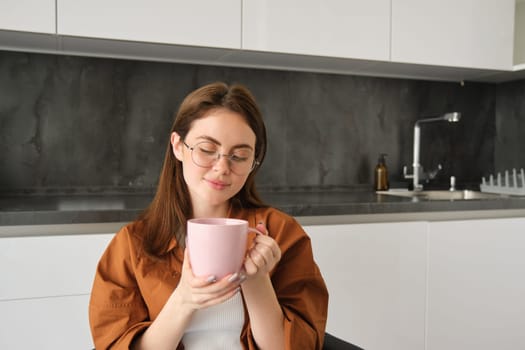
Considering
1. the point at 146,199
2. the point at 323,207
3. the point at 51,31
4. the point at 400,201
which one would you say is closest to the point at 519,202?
the point at 400,201

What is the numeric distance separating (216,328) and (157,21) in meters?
1.26

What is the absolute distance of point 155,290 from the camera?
1051 mm

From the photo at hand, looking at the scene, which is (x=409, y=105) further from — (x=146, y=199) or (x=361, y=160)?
(x=146, y=199)

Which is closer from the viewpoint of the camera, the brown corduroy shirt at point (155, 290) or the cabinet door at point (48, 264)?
the brown corduroy shirt at point (155, 290)

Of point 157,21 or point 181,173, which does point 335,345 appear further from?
point 157,21

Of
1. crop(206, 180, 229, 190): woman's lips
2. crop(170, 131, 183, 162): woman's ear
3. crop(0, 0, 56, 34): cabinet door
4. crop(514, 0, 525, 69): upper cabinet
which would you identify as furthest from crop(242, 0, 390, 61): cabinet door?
crop(206, 180, 229, 190): woman's lips

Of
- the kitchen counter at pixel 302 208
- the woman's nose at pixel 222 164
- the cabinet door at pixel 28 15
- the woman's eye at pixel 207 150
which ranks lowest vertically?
the kitchen counter at pixel 302 208

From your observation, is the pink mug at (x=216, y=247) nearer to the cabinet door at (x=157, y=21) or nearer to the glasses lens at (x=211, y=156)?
the glasses lens at (x=211, y=156)

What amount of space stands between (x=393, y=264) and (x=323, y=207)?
0.36m

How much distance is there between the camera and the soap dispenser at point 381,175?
2.59m

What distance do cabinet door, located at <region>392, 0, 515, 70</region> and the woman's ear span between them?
4.84 ft

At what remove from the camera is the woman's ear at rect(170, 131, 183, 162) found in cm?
108

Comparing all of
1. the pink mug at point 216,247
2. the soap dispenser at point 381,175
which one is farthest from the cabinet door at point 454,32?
the pink mug at point 216,247

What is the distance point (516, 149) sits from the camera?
2.87 metres
